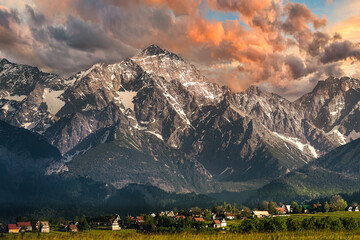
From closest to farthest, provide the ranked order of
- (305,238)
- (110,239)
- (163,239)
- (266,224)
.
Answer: (110,239), (163,239), (305,238), (266,224)

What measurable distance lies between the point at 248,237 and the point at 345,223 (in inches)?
4681

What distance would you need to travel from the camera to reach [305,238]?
65.0 meters

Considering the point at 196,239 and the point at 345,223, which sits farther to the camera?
the point at 345,223

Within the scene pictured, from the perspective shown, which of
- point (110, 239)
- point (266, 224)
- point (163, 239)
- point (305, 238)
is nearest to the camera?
point (110, 239)

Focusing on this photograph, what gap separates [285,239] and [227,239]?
22.9ft

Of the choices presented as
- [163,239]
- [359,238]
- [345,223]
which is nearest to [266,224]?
[345,223]

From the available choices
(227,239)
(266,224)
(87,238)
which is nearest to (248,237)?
(227,239)

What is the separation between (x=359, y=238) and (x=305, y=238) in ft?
23.8

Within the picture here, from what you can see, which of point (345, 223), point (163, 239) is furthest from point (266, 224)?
point (163, 239)

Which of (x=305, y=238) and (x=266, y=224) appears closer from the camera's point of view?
(x=305, y=238)

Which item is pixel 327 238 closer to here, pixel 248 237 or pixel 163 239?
pixel 248 237

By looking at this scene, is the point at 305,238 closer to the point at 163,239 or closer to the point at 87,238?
the point at 163,239

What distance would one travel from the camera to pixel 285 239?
60938mm

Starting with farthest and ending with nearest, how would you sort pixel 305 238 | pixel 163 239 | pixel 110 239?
pixel 305 238 < pixel 163 239 < pixel 110 239
